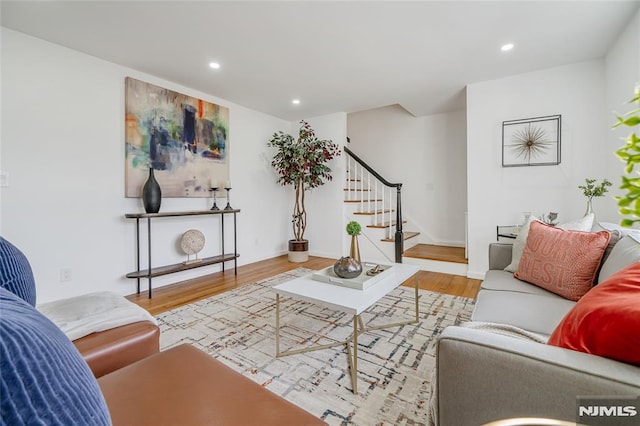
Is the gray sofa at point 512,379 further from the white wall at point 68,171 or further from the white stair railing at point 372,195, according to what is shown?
the white stair railing at point 372,195

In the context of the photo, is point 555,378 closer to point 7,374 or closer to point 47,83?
point 7,374

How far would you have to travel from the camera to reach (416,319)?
2283 mm

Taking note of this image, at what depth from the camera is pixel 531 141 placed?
10.5 feet

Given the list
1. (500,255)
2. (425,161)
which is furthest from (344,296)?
(425,161)

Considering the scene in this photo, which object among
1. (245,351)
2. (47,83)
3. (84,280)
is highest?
(47,83)

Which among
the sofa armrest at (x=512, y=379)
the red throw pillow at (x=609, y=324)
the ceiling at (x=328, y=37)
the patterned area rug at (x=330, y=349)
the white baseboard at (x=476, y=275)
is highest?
the ceiling at (x=328, y=37)

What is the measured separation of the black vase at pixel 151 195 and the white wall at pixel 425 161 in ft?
12.7

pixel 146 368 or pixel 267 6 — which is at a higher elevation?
pixel 267 6

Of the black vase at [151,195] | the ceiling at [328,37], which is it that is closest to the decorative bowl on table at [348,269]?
the ceiling at [328,37]

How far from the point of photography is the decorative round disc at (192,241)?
340 centimetres

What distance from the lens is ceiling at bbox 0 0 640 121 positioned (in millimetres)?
2078

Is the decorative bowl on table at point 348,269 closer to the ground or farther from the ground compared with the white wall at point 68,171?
closer to the ground

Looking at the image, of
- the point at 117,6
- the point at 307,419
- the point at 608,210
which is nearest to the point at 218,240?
the point at 117,6

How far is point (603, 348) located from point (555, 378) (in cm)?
16
